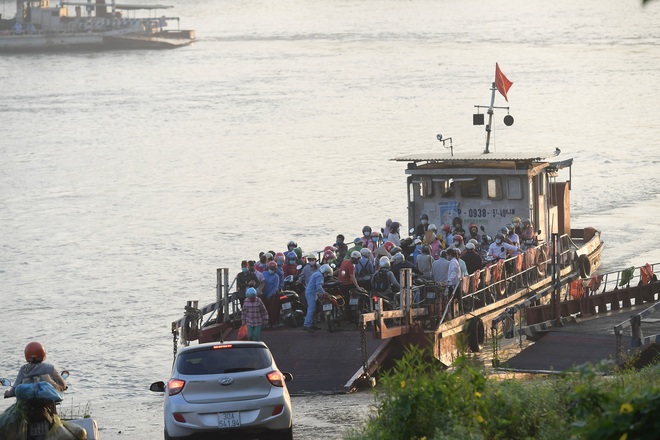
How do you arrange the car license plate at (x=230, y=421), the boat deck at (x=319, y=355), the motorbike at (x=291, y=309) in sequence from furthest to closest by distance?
the motorbike at (x=291, y=309), the boat deck at (x=319, y=355), the car license plate at (x=230, y=421)

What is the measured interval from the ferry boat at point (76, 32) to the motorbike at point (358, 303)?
4673 inches

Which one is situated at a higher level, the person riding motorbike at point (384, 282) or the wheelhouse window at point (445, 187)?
the wheelhouse window at point (445, 187)

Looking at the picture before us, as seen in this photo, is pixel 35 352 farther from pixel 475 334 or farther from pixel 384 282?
pixel 475 334

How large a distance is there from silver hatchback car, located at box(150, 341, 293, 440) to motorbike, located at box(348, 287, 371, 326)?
298 inches

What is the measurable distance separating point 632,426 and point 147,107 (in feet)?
288

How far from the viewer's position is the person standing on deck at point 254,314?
21359 mm

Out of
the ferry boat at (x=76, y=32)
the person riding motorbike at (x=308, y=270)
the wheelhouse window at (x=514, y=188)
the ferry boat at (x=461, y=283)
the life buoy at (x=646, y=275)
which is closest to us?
the ferry boat at (x=461, y=283)

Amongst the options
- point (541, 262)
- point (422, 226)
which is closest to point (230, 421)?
point (422, 226)

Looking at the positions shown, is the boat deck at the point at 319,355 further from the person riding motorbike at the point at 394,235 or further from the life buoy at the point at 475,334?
the person riding motorbike at the point at 394,235

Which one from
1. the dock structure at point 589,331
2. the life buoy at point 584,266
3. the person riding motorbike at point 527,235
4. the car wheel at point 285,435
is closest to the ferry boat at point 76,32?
the life buoy at point 584,266

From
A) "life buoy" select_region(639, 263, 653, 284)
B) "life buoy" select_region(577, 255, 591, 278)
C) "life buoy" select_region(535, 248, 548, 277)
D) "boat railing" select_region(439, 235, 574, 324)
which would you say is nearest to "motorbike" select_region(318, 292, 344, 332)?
"boat railing" select_region(439, 235, 574, 324)

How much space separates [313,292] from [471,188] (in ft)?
27.1

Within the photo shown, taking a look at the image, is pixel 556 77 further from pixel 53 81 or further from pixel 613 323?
pixel 613 323

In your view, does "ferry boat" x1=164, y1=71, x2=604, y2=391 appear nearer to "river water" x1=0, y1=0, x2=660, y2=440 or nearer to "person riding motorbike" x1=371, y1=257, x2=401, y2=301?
"person riding motorbike" x1=371, y1=257, x2=401, y2=301
